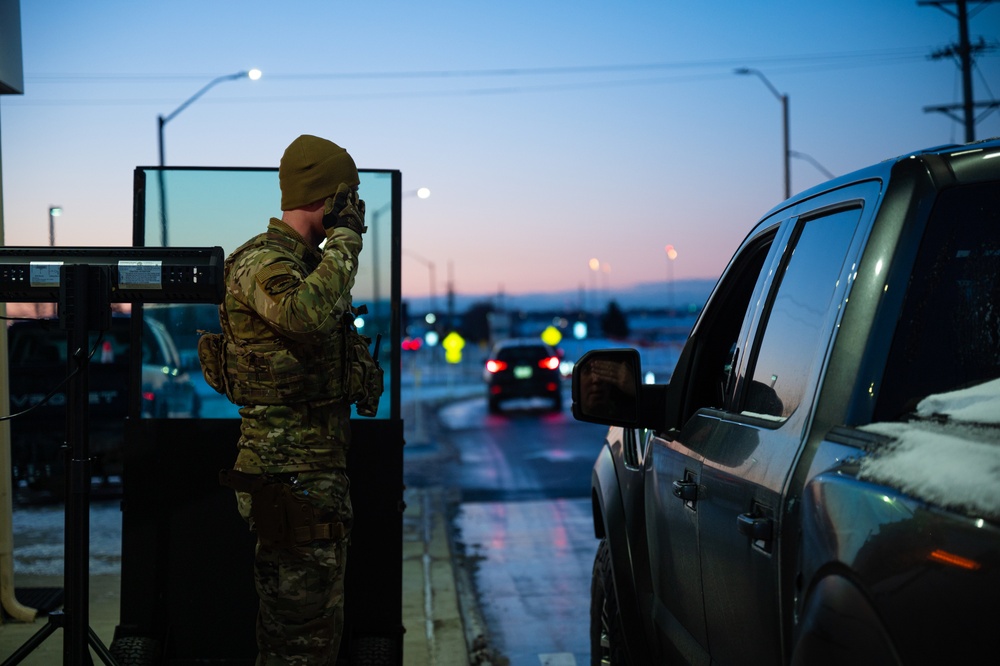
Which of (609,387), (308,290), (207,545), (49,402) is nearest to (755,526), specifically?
(609,387)

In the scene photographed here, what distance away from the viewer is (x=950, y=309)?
6.99 feet

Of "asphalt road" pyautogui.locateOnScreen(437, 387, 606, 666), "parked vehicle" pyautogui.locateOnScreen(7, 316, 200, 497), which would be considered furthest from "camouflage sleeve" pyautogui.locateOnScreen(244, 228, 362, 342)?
"parked vehicle" pyautogui.locateOnScreen(7, 316, 200, 497)

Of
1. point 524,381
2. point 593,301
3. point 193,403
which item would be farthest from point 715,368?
point 593,301

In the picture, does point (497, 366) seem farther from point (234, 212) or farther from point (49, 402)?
point (234, 212)

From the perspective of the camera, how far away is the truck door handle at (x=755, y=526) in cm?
223

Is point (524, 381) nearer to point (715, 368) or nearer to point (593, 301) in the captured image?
point (715, 368)

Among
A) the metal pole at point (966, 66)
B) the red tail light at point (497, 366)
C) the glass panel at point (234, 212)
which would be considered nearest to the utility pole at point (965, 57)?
the metal pole at point (966, 66)

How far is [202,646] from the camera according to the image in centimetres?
472

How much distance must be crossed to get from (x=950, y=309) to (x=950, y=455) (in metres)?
0.53

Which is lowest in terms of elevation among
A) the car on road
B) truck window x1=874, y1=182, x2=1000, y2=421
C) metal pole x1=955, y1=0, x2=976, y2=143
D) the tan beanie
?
the car on road

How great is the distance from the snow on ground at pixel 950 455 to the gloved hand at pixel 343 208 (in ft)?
7.20

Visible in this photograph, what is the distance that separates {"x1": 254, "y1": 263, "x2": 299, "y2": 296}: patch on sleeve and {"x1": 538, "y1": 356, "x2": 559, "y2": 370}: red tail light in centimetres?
2560

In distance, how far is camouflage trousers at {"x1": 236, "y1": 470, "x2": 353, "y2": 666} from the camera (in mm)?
3801

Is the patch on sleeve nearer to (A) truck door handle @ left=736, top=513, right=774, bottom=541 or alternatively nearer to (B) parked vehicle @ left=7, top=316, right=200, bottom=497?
(A) truck door handle @ left=736, top=513, right=774, bottom=541
